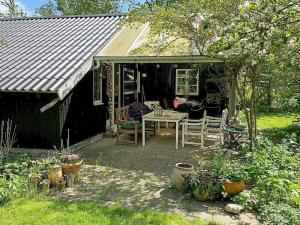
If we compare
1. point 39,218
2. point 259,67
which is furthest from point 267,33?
point 259,67

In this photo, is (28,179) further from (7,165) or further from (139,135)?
(139,135)

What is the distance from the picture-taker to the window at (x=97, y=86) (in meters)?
10.5

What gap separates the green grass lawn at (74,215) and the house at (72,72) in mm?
3244

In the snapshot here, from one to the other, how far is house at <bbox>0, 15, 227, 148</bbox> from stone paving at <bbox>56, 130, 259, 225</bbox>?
48.3 inches

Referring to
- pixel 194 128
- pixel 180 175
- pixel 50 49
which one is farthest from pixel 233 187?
pixel 50 49

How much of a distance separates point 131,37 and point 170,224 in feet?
24.7

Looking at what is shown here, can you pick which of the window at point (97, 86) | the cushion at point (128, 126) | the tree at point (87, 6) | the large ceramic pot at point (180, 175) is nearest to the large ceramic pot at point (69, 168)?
the large ceramic pot at point (180, 175)

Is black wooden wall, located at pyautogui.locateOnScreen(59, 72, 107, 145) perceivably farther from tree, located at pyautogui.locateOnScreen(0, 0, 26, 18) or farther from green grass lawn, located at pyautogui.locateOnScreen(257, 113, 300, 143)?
tree, located at pyautogui.locateOnScreen(0, 0, 26, 18)

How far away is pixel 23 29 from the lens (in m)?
13.0

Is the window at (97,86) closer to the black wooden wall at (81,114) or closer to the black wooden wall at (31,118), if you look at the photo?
the black wooden wall at (81,114)

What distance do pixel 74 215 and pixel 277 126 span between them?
10974mm

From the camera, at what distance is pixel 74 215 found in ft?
16.0

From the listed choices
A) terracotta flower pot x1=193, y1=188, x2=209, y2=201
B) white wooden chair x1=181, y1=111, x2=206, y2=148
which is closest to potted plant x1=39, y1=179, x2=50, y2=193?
terracotta flower pot x1=193, y1=188, x2=209, y2=201

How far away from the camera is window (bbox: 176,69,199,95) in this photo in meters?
14.8
